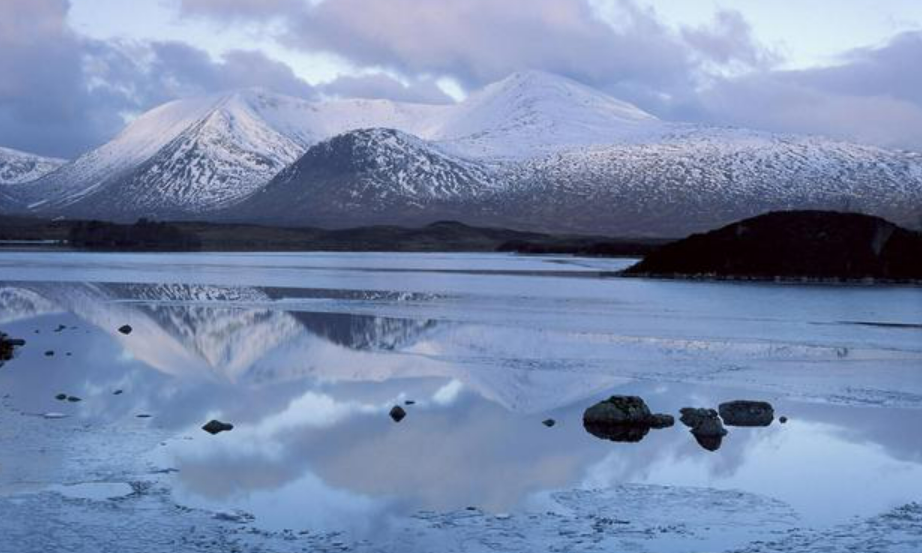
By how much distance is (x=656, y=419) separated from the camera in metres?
23.0

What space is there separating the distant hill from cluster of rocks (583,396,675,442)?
202 feet

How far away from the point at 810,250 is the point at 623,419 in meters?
64.2

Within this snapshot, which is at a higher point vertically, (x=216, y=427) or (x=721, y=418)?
(x=721, y=418)

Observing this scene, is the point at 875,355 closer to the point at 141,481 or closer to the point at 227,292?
the point at 141,481

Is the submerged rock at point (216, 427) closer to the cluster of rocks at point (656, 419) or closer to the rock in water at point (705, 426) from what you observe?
the cluster of rocks at point (656, 419)

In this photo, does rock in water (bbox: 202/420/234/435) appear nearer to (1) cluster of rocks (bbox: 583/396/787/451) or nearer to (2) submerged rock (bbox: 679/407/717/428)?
(1) cluster of rocks (bbox: 583/396/787/451)

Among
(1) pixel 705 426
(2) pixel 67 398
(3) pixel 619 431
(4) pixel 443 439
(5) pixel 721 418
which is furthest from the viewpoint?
(2) pixel 67 398

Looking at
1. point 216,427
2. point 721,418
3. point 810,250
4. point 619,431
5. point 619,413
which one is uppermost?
point 810,250

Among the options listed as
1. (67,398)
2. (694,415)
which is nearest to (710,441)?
(694,415)

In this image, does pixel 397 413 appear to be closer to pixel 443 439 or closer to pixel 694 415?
pixel 443 439

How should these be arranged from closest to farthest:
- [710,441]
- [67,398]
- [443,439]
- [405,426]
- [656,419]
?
1. [443,439]
2. [710,441]
3. [405,426]
4. [656,419]
5. [67,398]

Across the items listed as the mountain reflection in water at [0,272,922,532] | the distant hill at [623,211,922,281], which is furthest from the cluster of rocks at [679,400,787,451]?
the distant hill at [623,211,922,281]

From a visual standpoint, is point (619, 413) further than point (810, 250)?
No

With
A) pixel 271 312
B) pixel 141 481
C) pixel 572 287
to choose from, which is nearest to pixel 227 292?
pixel 271 312
